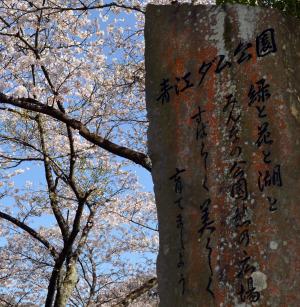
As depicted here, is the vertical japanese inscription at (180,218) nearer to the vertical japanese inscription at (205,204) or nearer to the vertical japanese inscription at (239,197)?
the vertical japanese inscription at (205,204)

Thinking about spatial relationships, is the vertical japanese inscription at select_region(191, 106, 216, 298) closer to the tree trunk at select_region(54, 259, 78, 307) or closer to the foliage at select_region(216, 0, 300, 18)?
the foliage at select_region(216, 0, 300, 18)

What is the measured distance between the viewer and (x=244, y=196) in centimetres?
305

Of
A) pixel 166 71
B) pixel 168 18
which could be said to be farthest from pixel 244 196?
pixel 168 18

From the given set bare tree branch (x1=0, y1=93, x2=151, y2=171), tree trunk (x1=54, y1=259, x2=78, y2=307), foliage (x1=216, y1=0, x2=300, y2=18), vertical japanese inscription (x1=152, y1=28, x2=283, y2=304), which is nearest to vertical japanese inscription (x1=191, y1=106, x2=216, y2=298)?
vertical japanese inscription (x1=152, y1=28, x2=283, y2=304)

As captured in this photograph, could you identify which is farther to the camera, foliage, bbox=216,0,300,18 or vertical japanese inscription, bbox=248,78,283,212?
foliage, bbox=216,0,300,18

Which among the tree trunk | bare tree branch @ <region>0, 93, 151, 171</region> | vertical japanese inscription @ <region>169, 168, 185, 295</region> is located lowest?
vertical japanese inscription @ <region>169, 168, 185, 295</region>

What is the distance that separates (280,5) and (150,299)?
43.2 feet

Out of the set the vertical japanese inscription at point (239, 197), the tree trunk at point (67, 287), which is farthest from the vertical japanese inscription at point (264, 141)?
the tree trunk at point (67, 287)

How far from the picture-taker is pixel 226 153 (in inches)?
126

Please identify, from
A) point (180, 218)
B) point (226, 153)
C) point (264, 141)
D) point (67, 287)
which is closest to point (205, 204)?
point (180, 218)

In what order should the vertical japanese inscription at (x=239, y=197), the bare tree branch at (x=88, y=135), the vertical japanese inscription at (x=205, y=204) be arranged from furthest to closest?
the bare tree branch at (x=88, y=135)
the vertical japanese inscription at (x=205, y=204)
the vertical japanese inscription at (x=239, y=197)

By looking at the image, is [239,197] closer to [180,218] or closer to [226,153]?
[226,153]

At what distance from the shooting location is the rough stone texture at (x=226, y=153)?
2.91 metres

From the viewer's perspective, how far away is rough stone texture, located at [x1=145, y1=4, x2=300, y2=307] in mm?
2912
